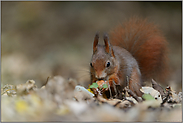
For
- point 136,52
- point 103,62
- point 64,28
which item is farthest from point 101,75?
point 64,28

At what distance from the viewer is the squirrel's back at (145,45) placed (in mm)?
1997

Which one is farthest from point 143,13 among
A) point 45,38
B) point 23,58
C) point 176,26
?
point 23,58

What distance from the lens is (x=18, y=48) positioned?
4.11 meters

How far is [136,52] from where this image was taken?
1.99 metres

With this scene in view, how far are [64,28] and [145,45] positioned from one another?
2.78 m

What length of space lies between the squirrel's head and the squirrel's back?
1.41 ft

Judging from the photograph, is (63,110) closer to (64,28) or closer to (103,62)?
(103,62)

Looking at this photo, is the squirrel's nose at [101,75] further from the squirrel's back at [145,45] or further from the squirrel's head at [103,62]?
the squirrel's back at [145,45]

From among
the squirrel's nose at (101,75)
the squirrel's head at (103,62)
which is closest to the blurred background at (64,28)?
the squirrel's head at (103,62)

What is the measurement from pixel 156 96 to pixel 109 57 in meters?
0.45

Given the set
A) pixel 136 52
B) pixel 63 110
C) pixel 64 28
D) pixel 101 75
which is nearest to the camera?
pixel 63 110

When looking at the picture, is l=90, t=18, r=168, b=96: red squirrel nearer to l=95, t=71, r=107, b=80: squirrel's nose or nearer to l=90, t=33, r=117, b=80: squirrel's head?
l=90, t=33, r=117, b=80: squirrel's head

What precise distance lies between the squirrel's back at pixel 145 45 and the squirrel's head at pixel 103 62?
430 millimetres

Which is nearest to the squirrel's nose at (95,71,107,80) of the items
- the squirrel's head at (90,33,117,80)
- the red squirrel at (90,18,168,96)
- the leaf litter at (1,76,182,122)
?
the squirrel's head at (90,33,117,80)
